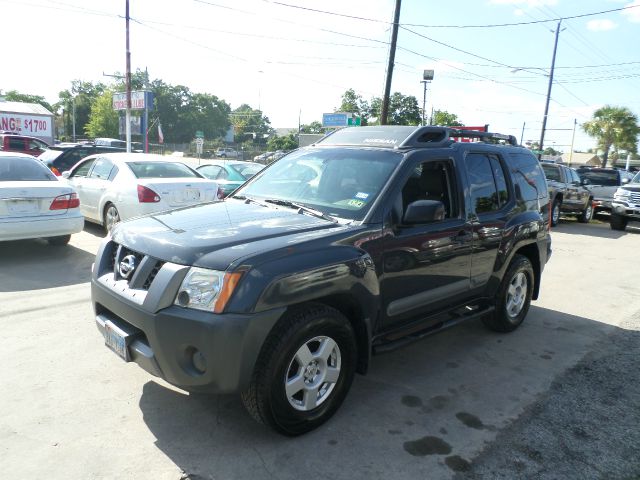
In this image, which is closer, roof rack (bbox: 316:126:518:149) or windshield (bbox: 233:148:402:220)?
windshield (bbox: 233:148:402:220)

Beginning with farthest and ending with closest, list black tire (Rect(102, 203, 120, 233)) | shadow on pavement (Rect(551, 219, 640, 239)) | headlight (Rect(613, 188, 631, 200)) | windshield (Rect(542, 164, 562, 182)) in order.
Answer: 1. windshield (Rect(542, 164, 562, 182))
2. headlight (Rect(613, 188, 631, 200))
3. shadow on pavement (Rect(551, 219, 640, 239))
4. black tire (Rect(102, 203, 120, 233))

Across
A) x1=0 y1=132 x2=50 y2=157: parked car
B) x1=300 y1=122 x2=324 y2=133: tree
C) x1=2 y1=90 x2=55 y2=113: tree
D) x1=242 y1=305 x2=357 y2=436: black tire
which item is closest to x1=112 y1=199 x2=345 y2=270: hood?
x1=242 y1=305 x2=357 y2=436: black tire

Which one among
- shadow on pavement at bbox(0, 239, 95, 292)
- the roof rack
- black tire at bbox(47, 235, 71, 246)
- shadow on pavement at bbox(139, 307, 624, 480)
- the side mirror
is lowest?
shadow on pavement at bbox(0, 239, 95, 292)

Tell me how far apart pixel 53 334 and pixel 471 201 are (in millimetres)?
3997

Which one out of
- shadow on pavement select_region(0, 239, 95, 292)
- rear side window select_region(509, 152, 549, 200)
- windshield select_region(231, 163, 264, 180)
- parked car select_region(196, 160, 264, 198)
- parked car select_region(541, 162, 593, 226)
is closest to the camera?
rear side window select_region(509, 152, 549, 200)

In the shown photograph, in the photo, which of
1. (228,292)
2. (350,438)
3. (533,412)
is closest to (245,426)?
(350,438)

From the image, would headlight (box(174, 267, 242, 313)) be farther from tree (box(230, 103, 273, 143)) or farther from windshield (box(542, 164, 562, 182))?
tree (box(230, 103, 273, 143))

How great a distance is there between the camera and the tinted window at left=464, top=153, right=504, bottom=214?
14.7 feet

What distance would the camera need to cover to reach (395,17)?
59.5 ft

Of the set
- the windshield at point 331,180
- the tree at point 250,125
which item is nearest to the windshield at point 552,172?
the windshield at point 331,180

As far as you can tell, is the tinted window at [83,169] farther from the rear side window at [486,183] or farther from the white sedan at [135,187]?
the rear side window at [486,183]

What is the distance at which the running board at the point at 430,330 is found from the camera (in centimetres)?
357

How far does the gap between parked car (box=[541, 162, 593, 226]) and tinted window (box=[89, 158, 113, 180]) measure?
12.3 m

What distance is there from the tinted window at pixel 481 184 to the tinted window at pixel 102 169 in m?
6.82
